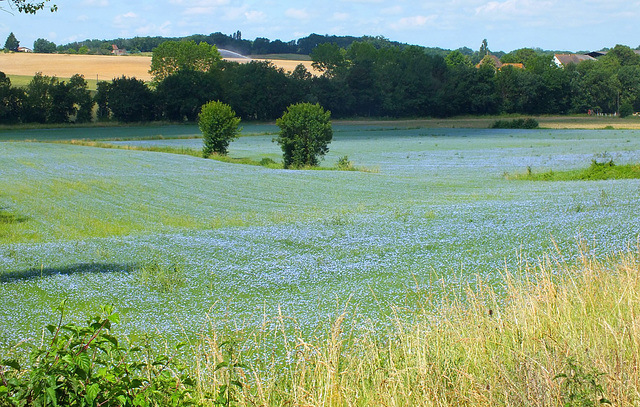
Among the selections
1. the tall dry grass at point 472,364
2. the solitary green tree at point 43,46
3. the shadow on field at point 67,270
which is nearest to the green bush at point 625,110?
the shadow on field at point 67,270

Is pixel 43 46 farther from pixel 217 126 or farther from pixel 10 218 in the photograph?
pixel 10 218

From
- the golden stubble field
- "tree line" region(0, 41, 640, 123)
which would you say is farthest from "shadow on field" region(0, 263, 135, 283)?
the golden stubble field

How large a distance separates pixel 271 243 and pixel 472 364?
8.78 metres

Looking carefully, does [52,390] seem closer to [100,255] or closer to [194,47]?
[100,255]

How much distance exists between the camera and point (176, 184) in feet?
98.8

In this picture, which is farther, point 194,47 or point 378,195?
point 194,47

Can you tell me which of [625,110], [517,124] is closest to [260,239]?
[517,124]

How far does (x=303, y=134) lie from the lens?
43.8 meters

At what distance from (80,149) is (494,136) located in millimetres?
46965

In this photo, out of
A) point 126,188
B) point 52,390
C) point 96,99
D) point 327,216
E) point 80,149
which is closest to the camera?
point 52,390

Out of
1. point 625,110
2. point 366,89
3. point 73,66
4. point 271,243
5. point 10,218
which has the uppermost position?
point 73,66

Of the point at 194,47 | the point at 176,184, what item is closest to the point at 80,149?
the point at 176,184

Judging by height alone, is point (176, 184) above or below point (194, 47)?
below

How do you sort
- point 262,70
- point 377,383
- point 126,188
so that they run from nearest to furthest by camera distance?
point 377,383 < point 126,188 < point 262,70
